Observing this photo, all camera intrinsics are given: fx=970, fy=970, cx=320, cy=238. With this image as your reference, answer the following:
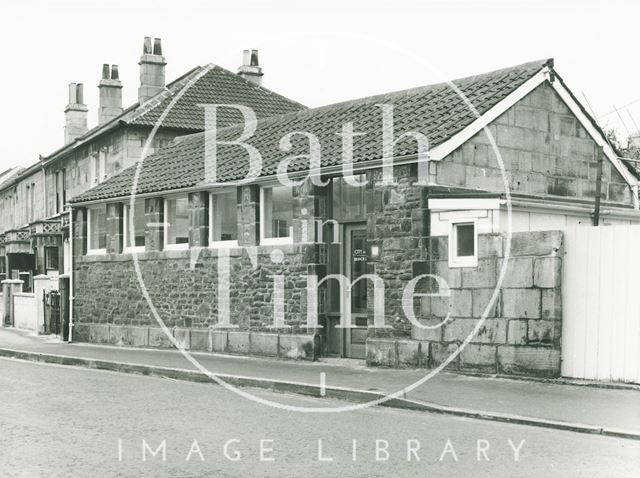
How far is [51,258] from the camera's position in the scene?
118 ft

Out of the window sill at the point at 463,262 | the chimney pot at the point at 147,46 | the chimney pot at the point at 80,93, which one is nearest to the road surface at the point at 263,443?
the window sill at the point at 463,262

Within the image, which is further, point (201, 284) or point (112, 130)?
point (112, 130)

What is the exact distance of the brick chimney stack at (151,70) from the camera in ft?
111

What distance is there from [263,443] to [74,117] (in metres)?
35.9

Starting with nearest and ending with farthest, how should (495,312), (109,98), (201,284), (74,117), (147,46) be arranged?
(495,312), (201,284), (147,46), (109,98), (74,117)

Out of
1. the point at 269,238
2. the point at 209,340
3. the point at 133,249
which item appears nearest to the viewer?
the point at 269,238

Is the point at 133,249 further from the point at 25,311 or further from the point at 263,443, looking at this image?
the point at 263,443

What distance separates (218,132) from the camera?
24.4m

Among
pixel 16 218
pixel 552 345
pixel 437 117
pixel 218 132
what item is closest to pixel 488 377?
pixel 552 345

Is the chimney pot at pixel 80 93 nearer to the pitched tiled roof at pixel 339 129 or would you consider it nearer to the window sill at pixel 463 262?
the pitched tiled roof at pixel 339 129

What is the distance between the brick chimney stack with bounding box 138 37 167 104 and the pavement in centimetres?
1624

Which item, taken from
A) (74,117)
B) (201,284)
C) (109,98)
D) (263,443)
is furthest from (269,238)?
(74,117)

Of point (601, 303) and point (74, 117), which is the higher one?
point (74, 117)

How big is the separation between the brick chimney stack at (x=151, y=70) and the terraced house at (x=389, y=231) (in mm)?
11750
